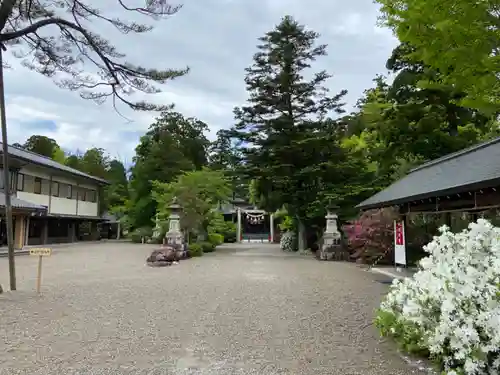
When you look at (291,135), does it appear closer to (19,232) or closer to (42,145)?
(19,232)

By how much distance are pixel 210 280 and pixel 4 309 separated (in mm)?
4750

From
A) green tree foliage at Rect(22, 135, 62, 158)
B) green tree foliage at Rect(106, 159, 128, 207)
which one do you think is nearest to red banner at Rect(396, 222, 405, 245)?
green tree foliage at Rect(106, 159, 128, 207)

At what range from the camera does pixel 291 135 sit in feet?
67.6

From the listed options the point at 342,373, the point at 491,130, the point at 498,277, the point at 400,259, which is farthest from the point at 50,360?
the point at 491,130

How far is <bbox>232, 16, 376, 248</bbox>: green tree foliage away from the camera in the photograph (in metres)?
19.7

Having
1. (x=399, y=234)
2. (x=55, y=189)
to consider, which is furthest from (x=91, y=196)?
(x=399, y=234)

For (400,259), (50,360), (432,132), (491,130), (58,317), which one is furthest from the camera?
(491,130)

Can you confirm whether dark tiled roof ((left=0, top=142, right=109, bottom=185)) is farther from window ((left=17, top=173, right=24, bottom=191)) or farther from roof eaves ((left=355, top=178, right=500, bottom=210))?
roof eaves ((left=355, top=178, right=500, bottom=210))

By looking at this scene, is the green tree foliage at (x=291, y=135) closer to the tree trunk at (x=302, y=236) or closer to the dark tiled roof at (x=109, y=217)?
the tree trunk at (x=302, y=236)

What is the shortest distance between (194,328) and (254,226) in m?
34.7

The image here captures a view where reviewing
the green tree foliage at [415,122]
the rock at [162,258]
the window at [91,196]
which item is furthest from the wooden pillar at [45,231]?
the green tree foliage at [415,122]

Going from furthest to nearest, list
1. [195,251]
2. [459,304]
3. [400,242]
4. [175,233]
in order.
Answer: [195,251] → [175,233] → [400,242] → [459,304]

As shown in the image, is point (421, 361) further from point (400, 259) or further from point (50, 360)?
point (400, 259)

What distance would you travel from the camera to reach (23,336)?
16.4 ft
